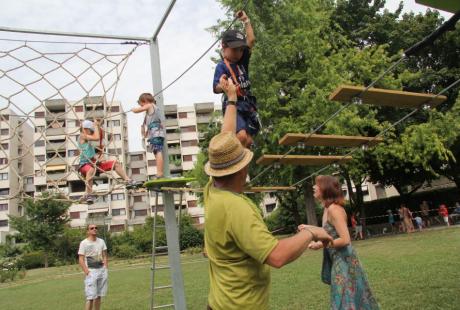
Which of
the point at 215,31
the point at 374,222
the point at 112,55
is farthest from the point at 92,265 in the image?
the point at 374,222

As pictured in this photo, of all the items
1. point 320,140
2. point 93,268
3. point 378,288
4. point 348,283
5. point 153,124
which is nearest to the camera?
point 348,283

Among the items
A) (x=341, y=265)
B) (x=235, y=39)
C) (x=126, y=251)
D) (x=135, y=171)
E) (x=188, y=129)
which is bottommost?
(x=341, y=265)

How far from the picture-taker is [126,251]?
141 feet

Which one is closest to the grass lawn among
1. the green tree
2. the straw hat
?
the straw hat

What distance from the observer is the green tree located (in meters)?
43.8

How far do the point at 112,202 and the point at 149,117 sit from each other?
6435 centimetres

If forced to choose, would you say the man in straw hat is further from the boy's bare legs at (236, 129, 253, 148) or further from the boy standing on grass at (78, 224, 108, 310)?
the boy standing on grass at (78, 224, 108, 310)

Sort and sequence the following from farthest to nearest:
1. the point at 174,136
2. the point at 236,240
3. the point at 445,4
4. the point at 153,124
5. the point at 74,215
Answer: the point at 174,136, the point at 74,215, the point at 153,124, the point at 445,4, the point at 236,240

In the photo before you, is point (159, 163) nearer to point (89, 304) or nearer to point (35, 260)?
point (89, 304)

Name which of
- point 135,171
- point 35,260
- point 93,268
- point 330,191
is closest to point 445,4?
point 330,191

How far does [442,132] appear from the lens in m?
22.2

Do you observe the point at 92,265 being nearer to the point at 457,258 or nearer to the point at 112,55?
the point at 112,55

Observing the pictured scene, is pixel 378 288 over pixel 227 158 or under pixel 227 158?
under

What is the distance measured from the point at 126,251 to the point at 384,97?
136 ft
